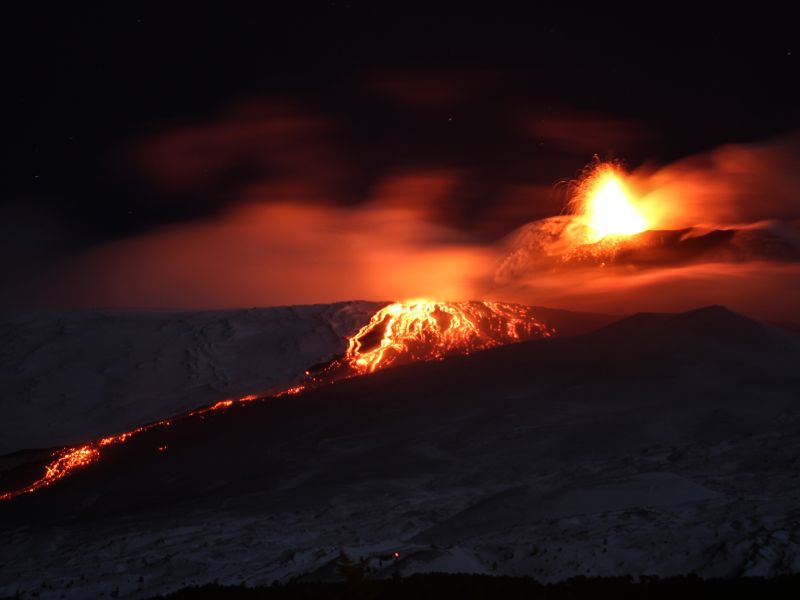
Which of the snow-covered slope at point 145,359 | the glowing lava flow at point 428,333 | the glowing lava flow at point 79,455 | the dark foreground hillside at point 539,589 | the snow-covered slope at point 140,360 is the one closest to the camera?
the dark foreground hillside at point 539,589

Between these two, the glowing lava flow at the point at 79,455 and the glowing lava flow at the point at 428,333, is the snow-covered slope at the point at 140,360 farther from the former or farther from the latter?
the glowing lava flow at the point at 428,333

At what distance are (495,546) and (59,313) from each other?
122223 mm

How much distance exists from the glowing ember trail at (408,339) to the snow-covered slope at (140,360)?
2.58 meters

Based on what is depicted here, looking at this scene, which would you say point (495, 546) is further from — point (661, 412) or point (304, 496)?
point (661, 412)

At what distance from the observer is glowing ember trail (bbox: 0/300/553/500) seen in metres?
97.5

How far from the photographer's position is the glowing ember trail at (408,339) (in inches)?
3837

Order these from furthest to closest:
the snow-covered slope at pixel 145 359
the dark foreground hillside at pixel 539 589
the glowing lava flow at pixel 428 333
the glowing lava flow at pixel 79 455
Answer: the glowing lava flow at pixel 428 333, the snow-covered slope at pixel 145 359, the glowing lava flow at pixel 79 455, the dark foreground hillside at pixel 539 589

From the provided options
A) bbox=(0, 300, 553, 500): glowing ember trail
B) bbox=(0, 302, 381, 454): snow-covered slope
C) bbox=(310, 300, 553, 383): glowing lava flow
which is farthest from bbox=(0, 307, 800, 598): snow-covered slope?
bbox=(0, 302, 381, 454): snow-covered slope

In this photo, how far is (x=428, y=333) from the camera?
12650 centimetres

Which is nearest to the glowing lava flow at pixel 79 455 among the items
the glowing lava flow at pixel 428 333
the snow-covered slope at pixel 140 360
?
the snow-covered slope at pixel 140 360

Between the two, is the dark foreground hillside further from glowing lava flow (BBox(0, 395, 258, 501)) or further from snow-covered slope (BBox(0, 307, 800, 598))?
glowing lava flow (BBox(0, 395, 258, 501))

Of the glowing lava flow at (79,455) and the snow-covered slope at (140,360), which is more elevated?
the snow-covered slope at (140,360)

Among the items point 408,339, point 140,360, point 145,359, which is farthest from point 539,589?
point 140,360

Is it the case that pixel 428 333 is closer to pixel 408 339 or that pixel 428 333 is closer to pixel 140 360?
pixel 408 339
